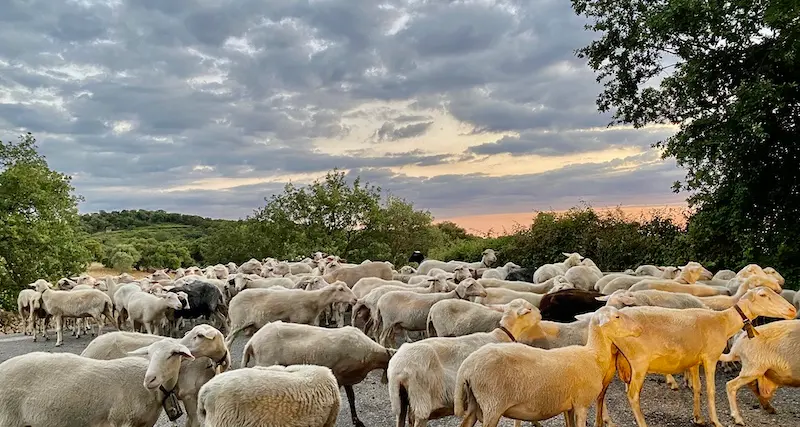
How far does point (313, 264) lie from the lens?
2434 centimetres

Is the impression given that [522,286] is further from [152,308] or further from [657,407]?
[152,308]

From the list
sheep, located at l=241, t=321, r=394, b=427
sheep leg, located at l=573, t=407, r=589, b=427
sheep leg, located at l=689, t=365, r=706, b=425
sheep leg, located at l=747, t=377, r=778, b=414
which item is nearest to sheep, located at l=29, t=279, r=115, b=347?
sheep, located at l=241, t=321, r=394, b=427

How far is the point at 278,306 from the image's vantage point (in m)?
11.4

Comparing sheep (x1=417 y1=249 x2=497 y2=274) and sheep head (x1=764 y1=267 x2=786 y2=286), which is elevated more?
sheep head (x1=764 y1=267 x2=786 y2=286)

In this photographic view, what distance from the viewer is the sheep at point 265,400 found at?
5.40m

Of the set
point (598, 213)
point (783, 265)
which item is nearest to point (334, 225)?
point (598, 213)

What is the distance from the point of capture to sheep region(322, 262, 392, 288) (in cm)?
1739

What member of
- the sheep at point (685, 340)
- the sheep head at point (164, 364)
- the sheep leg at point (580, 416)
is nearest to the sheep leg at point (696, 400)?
the sheep at point (685, 340)

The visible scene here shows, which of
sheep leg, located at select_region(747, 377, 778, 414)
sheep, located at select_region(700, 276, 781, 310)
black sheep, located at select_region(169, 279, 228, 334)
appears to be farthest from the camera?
black sheep, located at select_region(169, 279, 228, 334)

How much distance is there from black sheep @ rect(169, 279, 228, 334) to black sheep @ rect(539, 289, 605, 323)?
26.9 ft

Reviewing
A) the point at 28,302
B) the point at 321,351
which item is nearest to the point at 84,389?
the point at 321,351

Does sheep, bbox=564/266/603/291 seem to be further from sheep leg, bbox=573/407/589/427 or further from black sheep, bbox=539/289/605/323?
sheep leg, bbox=573/407/589/427

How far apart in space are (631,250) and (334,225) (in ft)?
53.7

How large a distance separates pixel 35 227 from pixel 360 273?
1617cm
